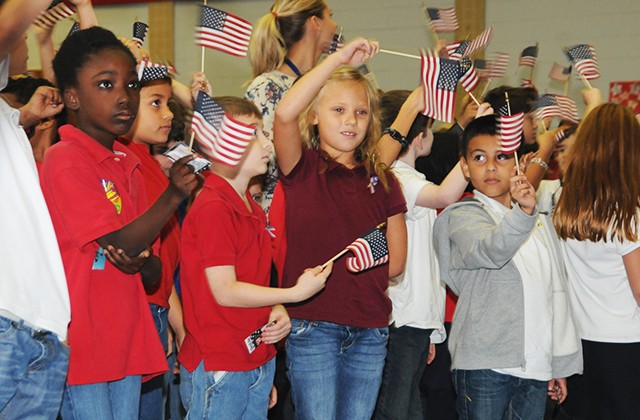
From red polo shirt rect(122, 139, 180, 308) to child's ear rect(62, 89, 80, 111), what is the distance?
78 cm

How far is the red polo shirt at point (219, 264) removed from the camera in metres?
3.12

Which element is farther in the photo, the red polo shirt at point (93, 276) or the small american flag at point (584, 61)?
the small american flag at point (584, 61)

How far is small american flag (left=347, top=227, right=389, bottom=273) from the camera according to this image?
10.5 feet

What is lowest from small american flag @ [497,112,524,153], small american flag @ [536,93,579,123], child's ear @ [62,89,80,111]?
small american flag @ [536,93,579,123]

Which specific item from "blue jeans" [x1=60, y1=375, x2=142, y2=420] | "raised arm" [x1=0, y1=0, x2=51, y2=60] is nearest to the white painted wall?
"blue jeans" [x1=60, y1=375, x2=142, y2=420]

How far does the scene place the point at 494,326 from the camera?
3766mm

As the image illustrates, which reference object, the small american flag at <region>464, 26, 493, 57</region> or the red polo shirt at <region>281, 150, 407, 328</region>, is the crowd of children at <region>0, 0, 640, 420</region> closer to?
the red polo shirt at <region>281, 150, 407, 328</region>

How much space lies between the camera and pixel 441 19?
5.03 metres

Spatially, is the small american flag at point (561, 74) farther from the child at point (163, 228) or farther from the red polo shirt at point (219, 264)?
the red polo shirt at point (219, 264)

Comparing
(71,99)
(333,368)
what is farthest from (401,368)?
(71,99)

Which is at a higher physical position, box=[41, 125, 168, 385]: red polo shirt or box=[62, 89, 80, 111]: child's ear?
box=[62, 89, 80, 111]: child's ear

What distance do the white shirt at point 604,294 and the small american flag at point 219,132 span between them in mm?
1823

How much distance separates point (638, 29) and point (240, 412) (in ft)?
25.9

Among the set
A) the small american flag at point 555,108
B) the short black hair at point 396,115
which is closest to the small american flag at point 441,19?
the short black hair at point 396,115
